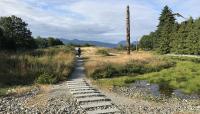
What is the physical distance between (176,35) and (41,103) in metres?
50.9

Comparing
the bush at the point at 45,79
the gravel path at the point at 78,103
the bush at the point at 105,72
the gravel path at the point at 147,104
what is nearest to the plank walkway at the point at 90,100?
the gravel path at the point at 78,103

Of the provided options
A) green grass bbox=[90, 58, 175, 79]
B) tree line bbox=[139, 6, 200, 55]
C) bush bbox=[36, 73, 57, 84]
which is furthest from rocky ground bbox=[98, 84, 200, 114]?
tree line bbox=[139, 6, 200, 55]

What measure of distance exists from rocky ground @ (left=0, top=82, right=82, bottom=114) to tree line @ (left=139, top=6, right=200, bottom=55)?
43.4m

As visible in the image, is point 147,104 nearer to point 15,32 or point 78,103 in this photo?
point 78,103

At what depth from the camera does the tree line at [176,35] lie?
59.2 m

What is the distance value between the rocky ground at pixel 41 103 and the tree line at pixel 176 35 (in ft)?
142

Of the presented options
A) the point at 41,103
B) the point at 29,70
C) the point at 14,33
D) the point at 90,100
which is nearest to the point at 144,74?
the point at 29,70

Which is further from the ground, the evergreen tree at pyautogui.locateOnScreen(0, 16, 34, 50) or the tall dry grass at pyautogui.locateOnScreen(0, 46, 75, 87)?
the evergreen tree at pyautogui.locateOnScreen(0, 16, 34, 50)

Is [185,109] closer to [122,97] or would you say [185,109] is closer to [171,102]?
[171,102]

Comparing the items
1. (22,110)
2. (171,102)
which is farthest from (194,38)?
(22,110)

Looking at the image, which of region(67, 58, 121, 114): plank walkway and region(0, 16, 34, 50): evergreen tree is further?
region(0, 16, 34, 50): evergreen tree

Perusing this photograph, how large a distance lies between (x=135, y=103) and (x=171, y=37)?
51.0 m

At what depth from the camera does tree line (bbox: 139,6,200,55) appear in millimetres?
59156

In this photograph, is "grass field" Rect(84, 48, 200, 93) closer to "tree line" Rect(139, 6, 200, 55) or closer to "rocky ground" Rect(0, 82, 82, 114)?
"rocky ground" Rect(0, 82, 82, 114)
